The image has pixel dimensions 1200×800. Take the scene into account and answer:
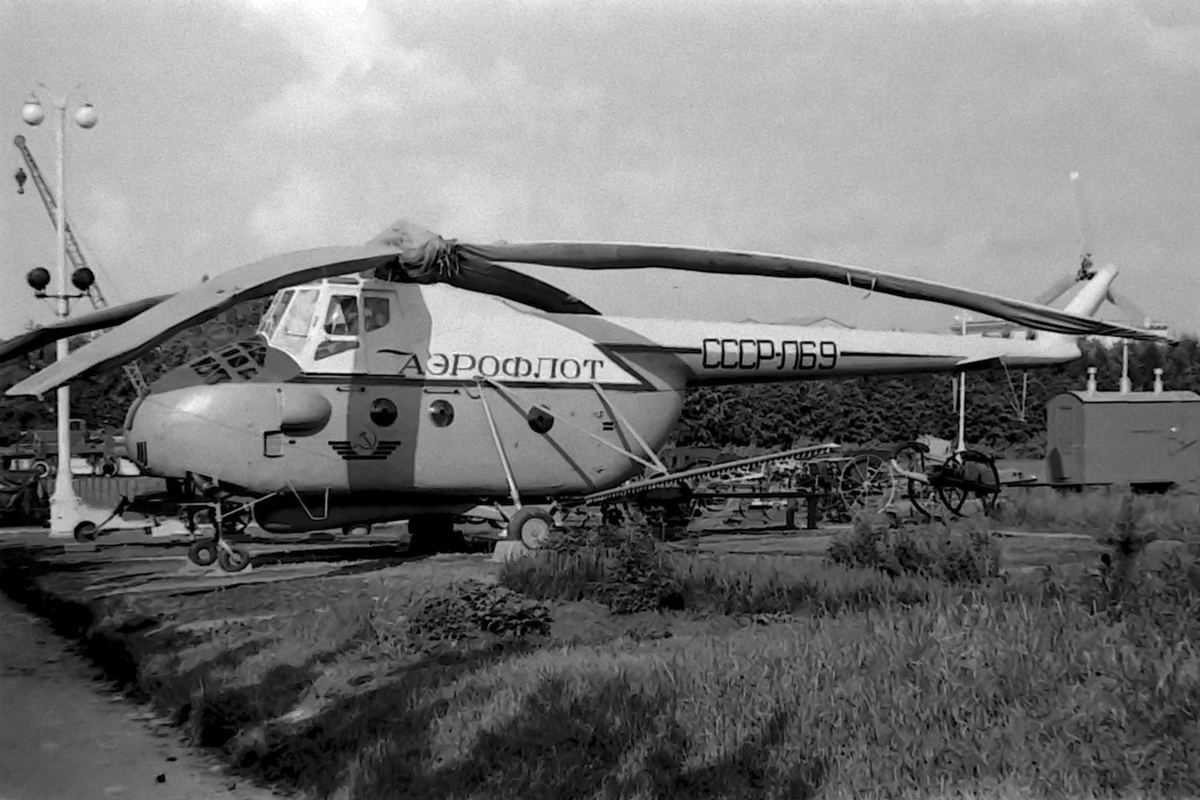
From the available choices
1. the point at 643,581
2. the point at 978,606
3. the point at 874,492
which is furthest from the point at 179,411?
the point at 874,492

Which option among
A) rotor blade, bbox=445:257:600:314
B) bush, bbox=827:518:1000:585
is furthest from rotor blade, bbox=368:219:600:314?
bush, bbox=827:518:1000:585

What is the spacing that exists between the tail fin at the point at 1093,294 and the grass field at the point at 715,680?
720 centimetres

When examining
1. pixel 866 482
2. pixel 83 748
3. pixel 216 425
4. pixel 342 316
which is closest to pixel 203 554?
pixel 216 425

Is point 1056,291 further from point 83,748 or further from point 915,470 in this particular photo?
point 83,748

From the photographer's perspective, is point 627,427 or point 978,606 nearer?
point 978,606

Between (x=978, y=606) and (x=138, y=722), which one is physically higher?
(x=978, y=606)

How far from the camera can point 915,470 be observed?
2047 cm

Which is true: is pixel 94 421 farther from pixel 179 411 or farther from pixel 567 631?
pixel 567 631

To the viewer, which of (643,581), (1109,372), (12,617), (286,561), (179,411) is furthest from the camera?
(1109,372)

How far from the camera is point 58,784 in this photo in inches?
261

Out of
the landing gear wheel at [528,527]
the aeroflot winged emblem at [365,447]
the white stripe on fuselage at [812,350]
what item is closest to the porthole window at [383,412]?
the aeroflot winged emblem at [365,447]

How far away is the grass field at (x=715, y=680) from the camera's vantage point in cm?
551

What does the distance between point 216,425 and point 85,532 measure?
15.4 feet

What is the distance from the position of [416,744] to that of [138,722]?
2386 mm
